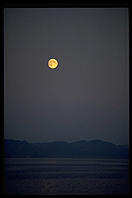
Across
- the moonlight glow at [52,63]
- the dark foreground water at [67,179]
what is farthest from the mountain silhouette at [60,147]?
the moonlight glow at [52,63]

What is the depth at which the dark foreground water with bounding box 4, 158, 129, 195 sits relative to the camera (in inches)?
333

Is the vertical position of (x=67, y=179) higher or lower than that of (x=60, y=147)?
lower

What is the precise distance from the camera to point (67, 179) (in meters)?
9.77

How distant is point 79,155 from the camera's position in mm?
18188

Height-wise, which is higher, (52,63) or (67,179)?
(52,63)

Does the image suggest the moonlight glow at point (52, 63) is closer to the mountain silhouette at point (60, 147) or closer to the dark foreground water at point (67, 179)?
the mountain silhouette at point (60, 147)

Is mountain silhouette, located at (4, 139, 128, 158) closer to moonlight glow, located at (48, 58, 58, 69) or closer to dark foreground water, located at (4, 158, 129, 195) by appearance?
dark foreground water, located at (4, 158, 129, 195)

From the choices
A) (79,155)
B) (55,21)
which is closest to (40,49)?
(55,21)

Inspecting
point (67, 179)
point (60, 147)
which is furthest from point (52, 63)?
point (60, 147)

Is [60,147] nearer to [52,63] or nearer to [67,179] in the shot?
[67,179]

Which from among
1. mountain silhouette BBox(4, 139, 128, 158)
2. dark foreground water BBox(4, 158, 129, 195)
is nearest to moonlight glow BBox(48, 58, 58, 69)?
mountain silhouette BBox(4, 139, 128, 158)

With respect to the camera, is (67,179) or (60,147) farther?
(60,147)

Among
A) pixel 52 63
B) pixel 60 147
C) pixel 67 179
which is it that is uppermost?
pixel 52 63
